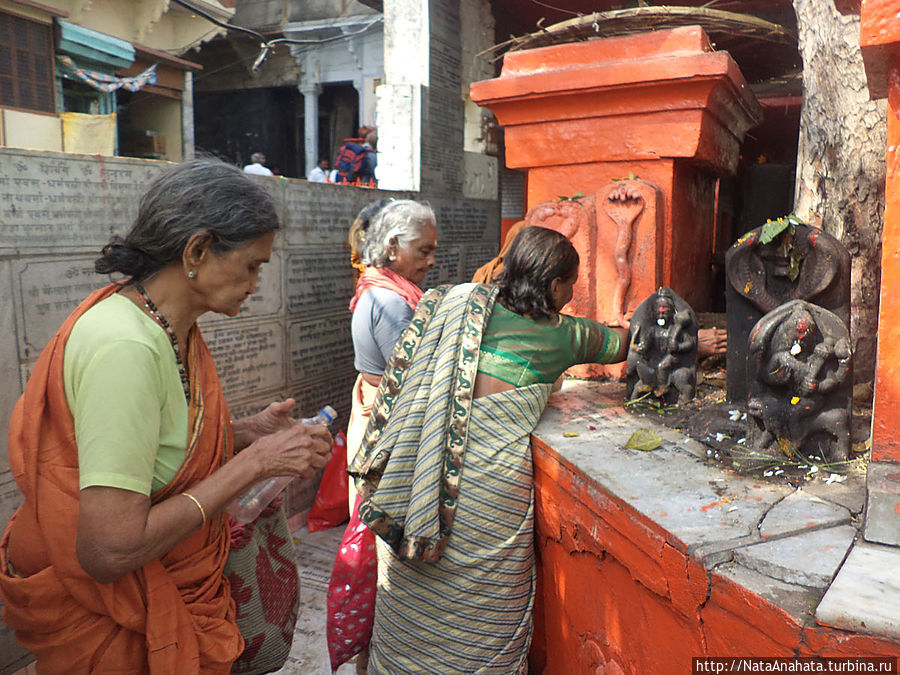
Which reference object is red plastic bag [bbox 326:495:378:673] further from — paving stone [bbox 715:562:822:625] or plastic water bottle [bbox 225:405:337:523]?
paving stone [bbox 715:562:822:625]

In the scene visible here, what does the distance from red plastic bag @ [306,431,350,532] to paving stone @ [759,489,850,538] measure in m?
2.68

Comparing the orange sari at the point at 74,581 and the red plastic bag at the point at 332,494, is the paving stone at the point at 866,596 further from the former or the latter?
the red plastic bag at the point at 332,494

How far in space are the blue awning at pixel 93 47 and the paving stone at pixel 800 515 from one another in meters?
10.0

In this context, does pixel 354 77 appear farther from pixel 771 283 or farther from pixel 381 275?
pixel 771 283

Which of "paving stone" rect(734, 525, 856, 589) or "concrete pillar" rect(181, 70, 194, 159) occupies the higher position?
"concrete pillar" rect(181, 70, 194, 159)

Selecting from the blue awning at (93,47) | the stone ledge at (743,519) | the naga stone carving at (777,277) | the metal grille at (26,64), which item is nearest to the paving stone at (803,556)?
the stone ledge at (743,519)

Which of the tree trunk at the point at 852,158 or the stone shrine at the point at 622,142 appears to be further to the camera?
the stone shrine at the point at 622,142

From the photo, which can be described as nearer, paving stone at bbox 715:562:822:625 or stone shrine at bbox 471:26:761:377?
paving stone at bbox 715:562:822:625

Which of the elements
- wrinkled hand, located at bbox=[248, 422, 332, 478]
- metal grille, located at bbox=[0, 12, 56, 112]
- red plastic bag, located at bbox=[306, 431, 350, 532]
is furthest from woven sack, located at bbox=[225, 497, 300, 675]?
metal grille, located at bbox=[0, 12, 56, 112]

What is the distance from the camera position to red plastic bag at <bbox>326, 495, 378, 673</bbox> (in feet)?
7.80

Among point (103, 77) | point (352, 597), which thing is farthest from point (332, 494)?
point (103, 77)

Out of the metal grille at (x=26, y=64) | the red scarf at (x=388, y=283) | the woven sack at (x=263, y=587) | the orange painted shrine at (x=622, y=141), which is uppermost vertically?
the metal grille at (x=26, y=64)

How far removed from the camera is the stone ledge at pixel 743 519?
107 centimetres

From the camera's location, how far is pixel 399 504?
1.90m
